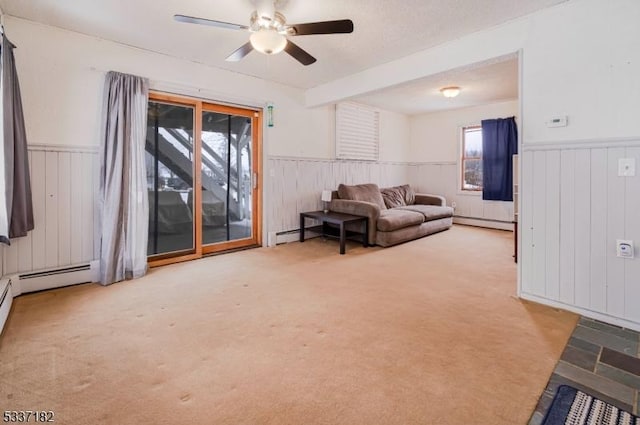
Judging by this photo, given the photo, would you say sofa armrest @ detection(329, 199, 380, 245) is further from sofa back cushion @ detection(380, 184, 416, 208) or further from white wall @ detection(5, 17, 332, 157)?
white wall @ detection(5, 17, 332, 157)

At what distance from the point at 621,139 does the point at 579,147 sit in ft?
0.81

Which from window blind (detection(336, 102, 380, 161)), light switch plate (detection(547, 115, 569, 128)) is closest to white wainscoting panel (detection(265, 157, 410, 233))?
window blind (detection(336, 102, 380, 161))

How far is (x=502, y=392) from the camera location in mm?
1663

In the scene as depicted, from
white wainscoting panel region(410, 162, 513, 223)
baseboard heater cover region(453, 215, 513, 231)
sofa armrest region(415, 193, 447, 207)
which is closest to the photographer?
baseboard heater cover region(453, 215, 513, 231)

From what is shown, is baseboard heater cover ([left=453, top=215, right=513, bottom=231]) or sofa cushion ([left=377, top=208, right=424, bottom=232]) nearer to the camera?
sofa cushion ([left=377, top=208, right=424, bottom=232])

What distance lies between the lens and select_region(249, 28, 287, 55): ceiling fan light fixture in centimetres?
255

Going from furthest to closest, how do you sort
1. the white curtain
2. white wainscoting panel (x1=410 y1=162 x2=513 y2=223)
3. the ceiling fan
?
1. white wainscoting panel (x1=410 y1=162 x2=513 y2=223)
2. the white curtain
3. the ceiling fan

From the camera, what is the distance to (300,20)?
298cm

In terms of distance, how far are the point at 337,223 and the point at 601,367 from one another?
3290mm

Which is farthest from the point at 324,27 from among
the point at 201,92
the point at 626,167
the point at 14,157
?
the point at 14,157

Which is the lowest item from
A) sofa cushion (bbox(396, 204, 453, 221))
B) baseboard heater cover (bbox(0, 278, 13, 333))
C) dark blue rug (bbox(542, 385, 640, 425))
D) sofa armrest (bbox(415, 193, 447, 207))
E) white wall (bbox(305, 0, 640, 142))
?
dark blue rug (bbox(542, 385, 640, 425))

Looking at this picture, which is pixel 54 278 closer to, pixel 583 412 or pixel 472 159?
pixel 583 412

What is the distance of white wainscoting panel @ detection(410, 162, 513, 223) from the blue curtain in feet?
0.77

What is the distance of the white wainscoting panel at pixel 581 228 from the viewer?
2.36m
